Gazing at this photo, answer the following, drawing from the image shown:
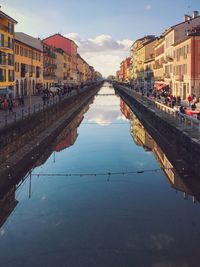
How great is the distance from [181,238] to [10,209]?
7.10m

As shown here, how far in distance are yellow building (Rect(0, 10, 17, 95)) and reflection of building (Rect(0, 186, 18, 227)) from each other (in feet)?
115

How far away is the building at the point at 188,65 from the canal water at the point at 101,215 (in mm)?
30725

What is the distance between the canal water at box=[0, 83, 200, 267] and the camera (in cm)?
1269

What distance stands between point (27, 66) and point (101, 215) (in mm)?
62539

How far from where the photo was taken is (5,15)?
5497 centimetres

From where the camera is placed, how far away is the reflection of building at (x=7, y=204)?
1627 centimetres

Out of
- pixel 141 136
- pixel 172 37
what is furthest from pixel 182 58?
pixel 141 136

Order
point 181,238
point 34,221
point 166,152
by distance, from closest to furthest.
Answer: point 181,238
point 34,221
point 166,152

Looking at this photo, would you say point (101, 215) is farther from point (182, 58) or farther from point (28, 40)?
point (28, 40)

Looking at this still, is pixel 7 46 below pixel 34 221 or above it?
above

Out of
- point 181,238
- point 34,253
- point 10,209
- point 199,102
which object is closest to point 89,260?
point 34,253

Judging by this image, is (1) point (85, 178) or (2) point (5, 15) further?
(2) point (5, 15)

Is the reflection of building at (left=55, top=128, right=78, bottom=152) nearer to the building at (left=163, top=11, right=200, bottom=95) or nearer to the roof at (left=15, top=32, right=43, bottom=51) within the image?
the building at (left=163, top=11, right=200, bottom=95)

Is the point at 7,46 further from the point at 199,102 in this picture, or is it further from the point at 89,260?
the point at 89,260
